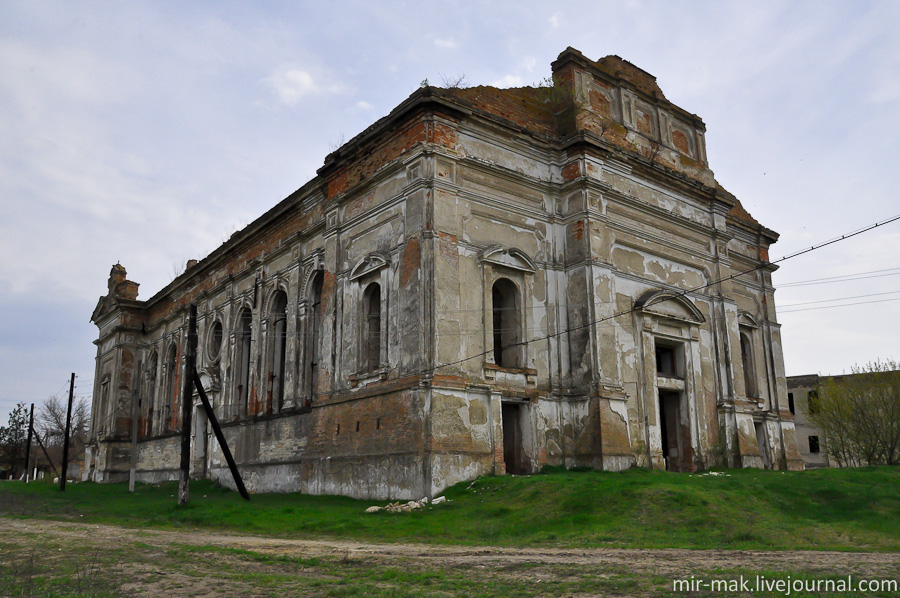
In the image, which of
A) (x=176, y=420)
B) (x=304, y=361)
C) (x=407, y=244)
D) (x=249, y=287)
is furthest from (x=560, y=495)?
(x=176, y=420)

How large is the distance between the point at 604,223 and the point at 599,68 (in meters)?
5.10

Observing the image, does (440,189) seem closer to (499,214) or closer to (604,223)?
(499,214)

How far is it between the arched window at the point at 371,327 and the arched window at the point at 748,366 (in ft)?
42.0

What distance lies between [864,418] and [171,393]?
3006 cm

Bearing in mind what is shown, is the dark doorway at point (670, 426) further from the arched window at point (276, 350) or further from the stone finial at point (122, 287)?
the stone finial at point (122, 287)

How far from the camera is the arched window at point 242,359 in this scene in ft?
85.4

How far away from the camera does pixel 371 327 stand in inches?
723

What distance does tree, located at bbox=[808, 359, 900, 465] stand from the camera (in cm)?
2777

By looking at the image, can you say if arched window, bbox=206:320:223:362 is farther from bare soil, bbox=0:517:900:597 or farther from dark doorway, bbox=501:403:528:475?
bare soil, bbox=0:517:900:597

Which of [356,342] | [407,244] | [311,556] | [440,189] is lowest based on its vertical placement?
[311,556]

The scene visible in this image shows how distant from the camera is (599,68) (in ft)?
68.2

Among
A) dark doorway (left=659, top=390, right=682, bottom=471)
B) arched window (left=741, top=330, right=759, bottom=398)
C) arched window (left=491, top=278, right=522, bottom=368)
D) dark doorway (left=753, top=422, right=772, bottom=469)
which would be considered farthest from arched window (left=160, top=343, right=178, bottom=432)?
dark doorway (left=753, top=422, right=772, bottom=469)

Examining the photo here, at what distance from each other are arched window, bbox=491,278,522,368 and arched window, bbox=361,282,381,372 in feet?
9.76

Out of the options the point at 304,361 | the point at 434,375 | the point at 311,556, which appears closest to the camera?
the point at 311,556
